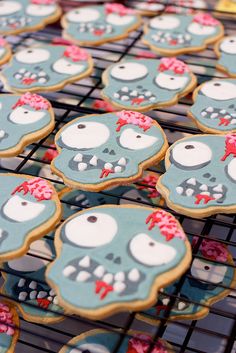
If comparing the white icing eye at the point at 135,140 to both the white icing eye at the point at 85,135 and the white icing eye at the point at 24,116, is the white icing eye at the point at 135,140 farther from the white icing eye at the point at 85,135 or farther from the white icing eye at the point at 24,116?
the white icing eye at the point at 24,116

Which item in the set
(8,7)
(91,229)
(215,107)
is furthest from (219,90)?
(8,7)

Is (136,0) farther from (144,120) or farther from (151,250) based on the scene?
(151,250)

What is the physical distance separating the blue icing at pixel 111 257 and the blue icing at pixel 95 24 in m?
0.65

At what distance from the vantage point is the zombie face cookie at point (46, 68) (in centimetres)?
125

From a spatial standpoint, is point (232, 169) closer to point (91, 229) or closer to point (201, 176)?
point (201, 176)

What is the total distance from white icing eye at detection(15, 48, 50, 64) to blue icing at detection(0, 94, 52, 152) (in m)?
0.17

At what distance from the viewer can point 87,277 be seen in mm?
815

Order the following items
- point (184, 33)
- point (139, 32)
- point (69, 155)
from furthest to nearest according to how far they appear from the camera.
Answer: point (139, 32) < point (184, 33) < point (69, 155)

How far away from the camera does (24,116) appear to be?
1.15 m

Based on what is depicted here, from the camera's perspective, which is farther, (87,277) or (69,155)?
(69,155)

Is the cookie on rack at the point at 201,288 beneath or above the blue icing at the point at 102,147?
beneath

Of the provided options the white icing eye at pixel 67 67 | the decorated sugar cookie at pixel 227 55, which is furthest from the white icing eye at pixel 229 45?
Answer: the white icing eye at pixel 67 67

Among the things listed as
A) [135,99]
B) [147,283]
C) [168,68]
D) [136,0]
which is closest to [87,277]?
[147,283]

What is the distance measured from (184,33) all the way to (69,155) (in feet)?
1.82
